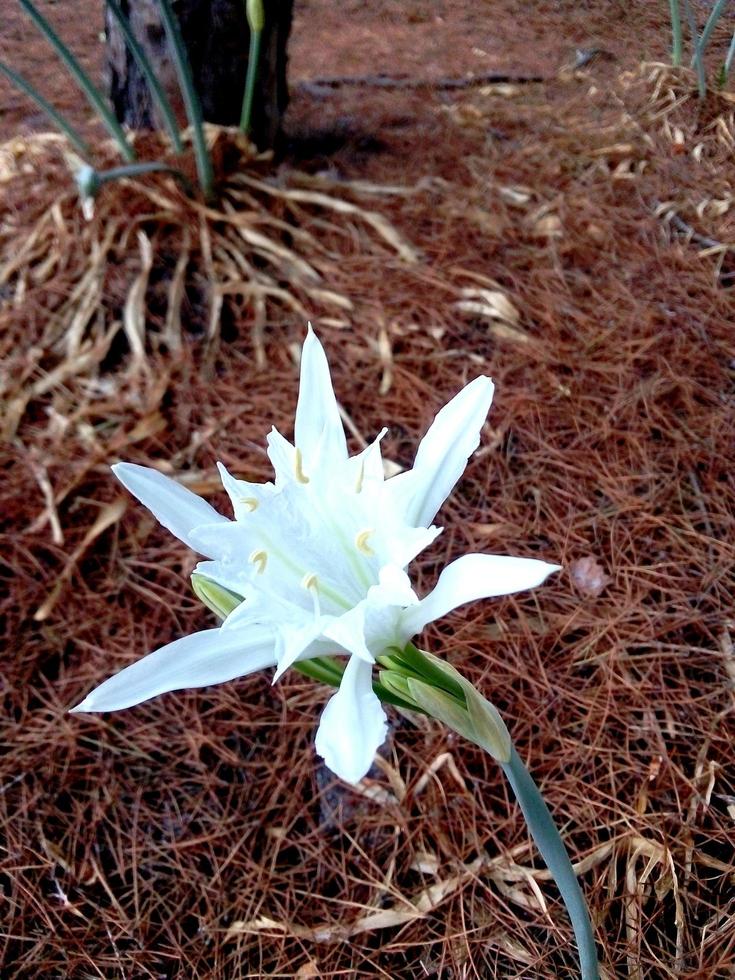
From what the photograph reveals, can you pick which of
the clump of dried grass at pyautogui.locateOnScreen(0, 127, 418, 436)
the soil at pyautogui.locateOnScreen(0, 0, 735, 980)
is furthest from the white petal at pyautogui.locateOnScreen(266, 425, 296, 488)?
the clump of dried grass at pyautogui.locateOnScreen(0, 127, 418, 436)

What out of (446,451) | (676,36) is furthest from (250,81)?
(446,451)

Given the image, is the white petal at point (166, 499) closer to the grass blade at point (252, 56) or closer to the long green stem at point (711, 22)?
the long green stem at point (711, 22)

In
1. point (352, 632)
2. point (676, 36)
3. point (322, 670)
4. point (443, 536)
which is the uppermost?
point (676, 36)

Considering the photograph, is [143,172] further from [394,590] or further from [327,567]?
[394,590]

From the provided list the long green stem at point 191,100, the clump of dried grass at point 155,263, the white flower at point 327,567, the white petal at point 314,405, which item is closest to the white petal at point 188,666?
the white flower at point 327,567

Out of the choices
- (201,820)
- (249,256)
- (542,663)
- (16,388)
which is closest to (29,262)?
(16,388)

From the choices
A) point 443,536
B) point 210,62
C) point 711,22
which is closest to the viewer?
point 711,22
